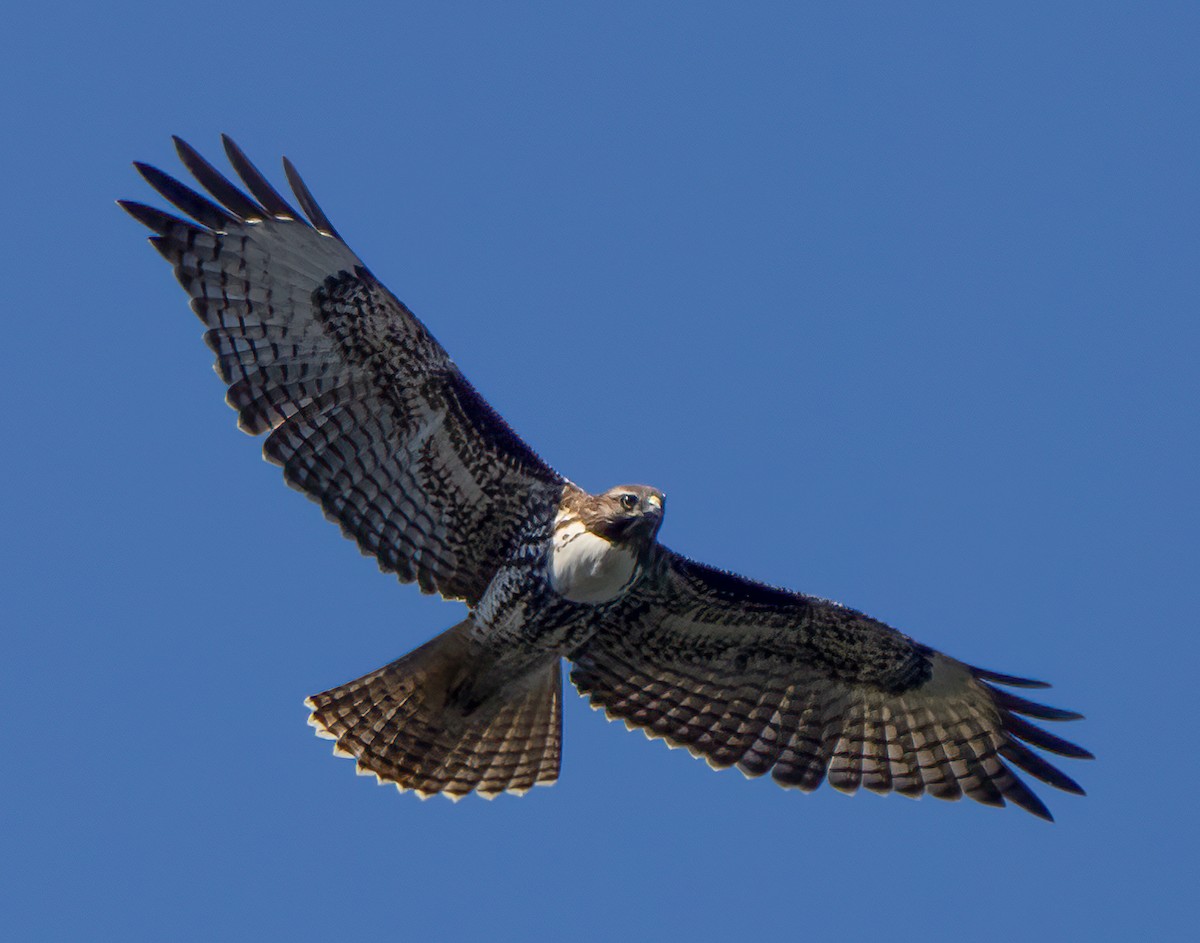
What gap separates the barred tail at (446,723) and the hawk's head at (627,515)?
1.20m

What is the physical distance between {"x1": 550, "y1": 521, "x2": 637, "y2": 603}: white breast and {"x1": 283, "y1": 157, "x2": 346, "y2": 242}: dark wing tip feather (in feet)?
7.42

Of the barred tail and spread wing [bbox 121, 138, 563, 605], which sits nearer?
spread wing [bbox 121, 138, 563, 605]

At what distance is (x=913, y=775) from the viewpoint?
47.2 ft

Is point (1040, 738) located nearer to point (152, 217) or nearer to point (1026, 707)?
point (1026, 707)

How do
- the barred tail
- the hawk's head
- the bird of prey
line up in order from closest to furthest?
the hawk's head, the bird of prey, the barred tail

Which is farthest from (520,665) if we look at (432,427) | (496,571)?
(432,427)

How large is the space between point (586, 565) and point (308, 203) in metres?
2.72

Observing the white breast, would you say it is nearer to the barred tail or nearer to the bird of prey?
the bird of prey

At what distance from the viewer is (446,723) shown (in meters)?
14.3

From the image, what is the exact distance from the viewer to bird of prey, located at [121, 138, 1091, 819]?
13.5 m

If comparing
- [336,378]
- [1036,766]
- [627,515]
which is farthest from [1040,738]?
[336,378]

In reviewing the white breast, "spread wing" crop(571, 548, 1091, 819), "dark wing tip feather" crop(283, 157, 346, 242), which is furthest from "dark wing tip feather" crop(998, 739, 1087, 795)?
"dark wing tip feather" crop(283, 157, 346, 242)

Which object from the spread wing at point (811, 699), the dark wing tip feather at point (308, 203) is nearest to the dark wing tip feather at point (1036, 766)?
the spread wing at point (811, 699)

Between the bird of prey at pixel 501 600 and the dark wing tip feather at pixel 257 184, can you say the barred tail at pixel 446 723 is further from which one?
the dark wing tip feather at pixel 257 184
